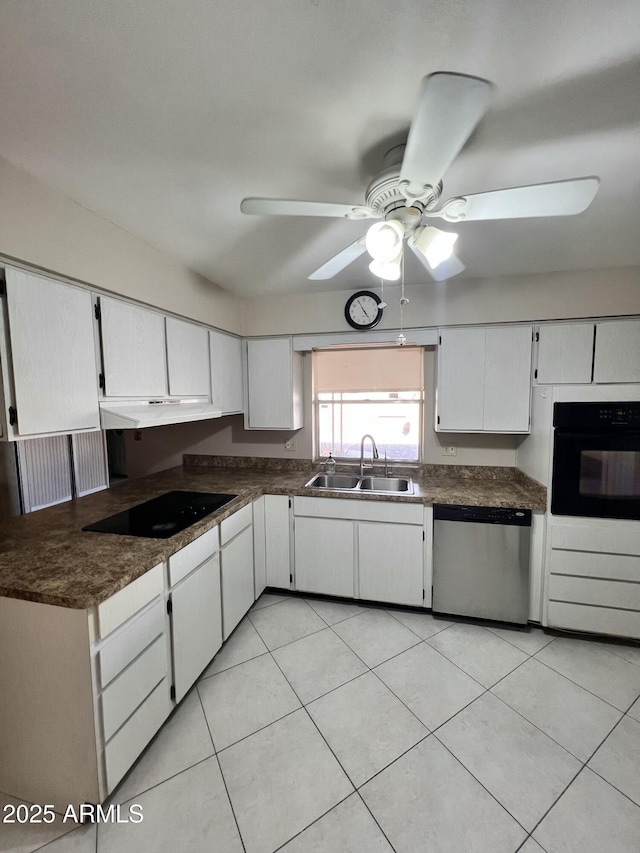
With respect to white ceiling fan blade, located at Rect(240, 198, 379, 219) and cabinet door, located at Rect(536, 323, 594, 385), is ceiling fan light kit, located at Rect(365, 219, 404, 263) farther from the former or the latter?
cabinet door, located at Rect(536, 323, 594, 385)

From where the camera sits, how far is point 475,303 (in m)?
2.67

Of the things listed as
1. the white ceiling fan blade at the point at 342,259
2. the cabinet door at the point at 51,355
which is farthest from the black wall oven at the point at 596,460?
the cabinet door at the point at 51,355

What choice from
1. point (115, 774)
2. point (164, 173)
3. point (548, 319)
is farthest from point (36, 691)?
point (548, 319)

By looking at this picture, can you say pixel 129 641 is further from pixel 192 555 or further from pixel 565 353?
pixel 565 353

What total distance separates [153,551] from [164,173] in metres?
1.57

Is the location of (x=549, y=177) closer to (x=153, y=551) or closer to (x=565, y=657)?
(x=153, y=551)

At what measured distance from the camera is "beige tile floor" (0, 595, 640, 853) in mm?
1261

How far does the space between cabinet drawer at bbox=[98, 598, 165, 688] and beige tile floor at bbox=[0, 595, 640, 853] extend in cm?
54

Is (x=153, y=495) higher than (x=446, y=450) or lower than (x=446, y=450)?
lower

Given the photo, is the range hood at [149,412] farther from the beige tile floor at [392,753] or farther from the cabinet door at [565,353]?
the cabinet door at [565,353]

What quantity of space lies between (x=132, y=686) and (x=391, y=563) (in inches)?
66.7

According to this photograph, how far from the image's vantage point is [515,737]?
1623mm

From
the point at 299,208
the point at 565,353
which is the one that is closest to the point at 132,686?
the point at 299,208

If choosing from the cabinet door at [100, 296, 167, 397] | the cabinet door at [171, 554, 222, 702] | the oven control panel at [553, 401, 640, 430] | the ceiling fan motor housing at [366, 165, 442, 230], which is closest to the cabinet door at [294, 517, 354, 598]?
the cabinet door at [171, 554, 222, 702]
